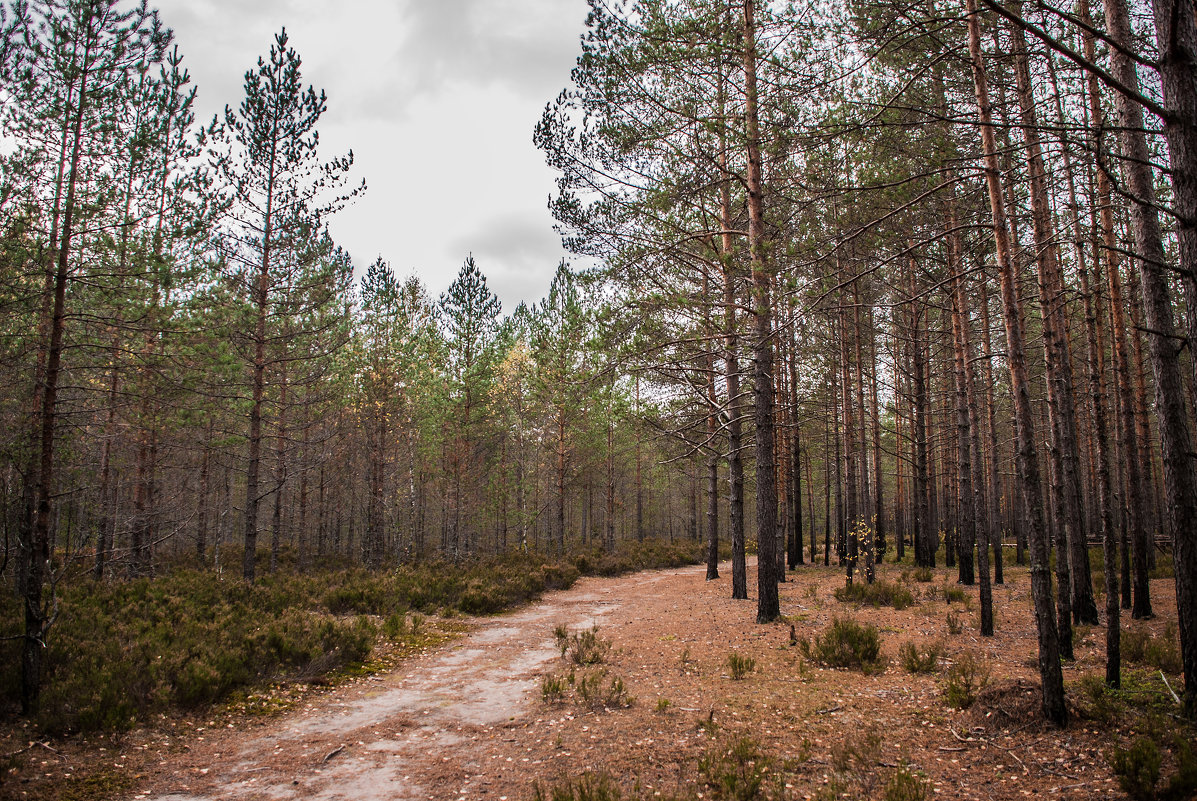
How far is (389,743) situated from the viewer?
17.5 feet

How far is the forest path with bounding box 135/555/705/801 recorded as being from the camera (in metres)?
4.41

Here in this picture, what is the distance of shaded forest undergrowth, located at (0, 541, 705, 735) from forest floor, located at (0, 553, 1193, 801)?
35 cm

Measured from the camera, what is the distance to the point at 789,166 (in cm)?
927

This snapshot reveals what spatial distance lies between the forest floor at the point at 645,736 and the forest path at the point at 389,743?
2 cm

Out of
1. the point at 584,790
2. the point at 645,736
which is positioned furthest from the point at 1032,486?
the point at 584,790

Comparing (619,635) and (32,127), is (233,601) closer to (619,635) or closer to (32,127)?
(619,635)

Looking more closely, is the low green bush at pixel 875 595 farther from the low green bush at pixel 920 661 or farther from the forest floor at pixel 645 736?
the low green bush at pixel 920 661

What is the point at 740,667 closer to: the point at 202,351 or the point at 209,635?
the point at 209,635

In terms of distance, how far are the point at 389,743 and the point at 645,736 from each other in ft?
7.80

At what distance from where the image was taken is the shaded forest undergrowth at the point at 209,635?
5664mm

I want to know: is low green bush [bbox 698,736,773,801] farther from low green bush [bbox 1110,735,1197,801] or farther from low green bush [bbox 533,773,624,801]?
low green bush [bbox 1110,735,1197,801]

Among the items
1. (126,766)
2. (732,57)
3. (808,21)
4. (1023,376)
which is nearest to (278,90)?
(732,57)

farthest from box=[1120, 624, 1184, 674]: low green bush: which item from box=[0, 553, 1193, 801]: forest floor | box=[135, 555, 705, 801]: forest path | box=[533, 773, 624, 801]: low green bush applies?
box=[135, 555, 705, 801]: forest path

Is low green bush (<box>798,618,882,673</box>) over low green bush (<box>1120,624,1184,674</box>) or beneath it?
beneath
